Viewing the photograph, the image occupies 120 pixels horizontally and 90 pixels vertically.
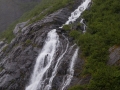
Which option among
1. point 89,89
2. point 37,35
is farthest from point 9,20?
point 89,89

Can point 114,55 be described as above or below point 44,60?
below

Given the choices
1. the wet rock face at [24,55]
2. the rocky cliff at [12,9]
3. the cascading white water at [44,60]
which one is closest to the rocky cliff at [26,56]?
the wet rock face at [24,55]

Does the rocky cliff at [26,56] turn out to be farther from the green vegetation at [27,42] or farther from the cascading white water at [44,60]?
the cascading white water at [44,60]

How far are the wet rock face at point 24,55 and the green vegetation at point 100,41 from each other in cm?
418

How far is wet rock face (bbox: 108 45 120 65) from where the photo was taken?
19.8 m

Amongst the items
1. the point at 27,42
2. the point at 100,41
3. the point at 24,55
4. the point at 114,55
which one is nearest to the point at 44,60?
the point at 24,55

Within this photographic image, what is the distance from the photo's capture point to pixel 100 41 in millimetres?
22844

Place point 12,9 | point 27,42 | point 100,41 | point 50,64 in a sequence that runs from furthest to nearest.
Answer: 1. point 12,9
2. point 27,42
3. point 50,64
4. point 100,41

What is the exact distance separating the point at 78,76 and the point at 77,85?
5.14ft

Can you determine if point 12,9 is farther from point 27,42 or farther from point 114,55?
point 114,55

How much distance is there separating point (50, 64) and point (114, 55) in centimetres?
657

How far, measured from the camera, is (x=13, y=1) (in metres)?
67.8

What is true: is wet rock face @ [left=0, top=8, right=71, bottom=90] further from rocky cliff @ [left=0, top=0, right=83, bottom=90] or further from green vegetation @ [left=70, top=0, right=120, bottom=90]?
green vegetation @ [left=70, top=0, right=120, bottom=90]

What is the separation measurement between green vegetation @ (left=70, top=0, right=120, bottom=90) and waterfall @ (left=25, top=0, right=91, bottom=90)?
4.64 ft
